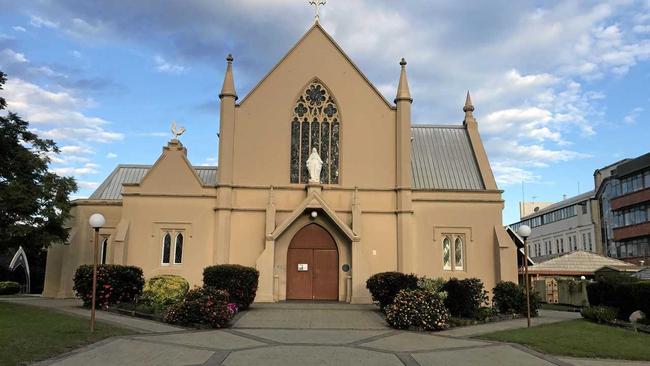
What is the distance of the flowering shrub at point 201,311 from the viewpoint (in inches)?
651

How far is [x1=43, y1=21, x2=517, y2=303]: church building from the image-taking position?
25.7 m

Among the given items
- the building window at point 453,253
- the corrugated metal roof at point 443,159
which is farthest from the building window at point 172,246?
the building window at point 453,253

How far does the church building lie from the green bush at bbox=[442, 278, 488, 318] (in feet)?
19.1

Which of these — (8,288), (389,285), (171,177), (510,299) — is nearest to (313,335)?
(389,285)

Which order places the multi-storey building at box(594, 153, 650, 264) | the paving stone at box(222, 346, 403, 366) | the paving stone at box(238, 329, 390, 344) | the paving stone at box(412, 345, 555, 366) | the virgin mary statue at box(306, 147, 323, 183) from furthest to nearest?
1. the multi-storey building at box(594, 153, 650, 264)
2. the virgin mary statue at box(306, 147, 323, 183)
3. the paving stone at box(238, 329, 390, 344)
4. the paving stone at box(412, 345, 555, 366)
5. the paving stone at box(222, 346, 403, 366)

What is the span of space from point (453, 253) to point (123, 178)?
18.7 metres

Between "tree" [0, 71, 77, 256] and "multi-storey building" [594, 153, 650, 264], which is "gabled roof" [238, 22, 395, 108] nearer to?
"tree" [0, 71, 77, 256]

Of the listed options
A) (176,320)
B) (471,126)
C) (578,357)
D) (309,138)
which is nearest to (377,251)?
(309,138)

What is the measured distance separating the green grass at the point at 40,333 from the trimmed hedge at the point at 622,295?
1590cm

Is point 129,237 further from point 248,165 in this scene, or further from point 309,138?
point 309,138

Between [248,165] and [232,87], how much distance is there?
3.94m

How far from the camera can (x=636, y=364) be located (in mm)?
12078

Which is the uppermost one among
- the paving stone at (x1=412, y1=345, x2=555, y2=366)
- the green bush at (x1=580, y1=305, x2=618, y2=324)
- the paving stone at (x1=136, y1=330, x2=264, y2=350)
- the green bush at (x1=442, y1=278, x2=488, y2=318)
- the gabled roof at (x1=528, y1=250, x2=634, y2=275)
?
the gabled roof at (x1=528, y1=250, x2=634, y2=275)

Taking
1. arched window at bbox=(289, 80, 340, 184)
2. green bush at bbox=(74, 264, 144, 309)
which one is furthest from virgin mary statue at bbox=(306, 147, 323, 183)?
green bush at bbox=(74, 264, 144, 309)
